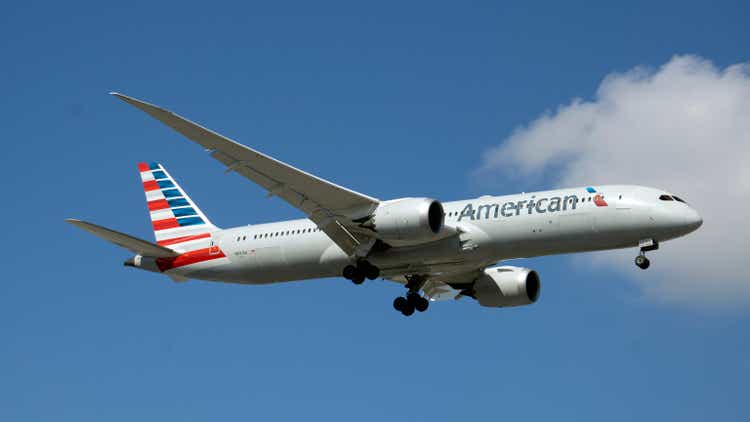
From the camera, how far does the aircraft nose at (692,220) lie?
3922 centimetres

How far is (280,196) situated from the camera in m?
41.3

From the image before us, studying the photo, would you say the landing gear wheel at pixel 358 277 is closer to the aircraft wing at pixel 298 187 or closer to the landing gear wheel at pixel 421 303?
the aircraft wing at pixel 298 187

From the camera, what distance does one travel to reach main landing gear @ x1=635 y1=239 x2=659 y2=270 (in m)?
39.5

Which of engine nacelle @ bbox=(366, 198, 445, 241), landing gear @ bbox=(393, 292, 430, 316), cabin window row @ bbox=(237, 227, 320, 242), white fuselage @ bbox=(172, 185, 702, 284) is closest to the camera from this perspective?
white fuselage @ bbox=(172, 185, 702, 284)

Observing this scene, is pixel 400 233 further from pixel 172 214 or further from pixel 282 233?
pixel 172 214

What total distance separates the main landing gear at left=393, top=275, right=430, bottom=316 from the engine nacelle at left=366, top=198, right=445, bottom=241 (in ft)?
15.6

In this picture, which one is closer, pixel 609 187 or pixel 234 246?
pixel 609 187

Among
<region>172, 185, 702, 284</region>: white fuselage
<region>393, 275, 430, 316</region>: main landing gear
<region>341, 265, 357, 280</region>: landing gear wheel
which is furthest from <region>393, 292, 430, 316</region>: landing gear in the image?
<region>341, 265, 357, 280</region>: landing gear wheel

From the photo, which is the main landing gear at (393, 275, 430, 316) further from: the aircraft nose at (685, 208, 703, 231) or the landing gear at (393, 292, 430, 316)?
the aircraft nose at (685, 208, 703, 231)

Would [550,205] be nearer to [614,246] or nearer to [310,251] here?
[614,246]

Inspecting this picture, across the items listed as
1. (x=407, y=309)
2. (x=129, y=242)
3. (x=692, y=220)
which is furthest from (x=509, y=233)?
(x=129, y=242)

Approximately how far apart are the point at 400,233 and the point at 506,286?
8.73 meters

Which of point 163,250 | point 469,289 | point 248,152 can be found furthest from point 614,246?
point 163,250

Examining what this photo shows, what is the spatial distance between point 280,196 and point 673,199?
13461mm
